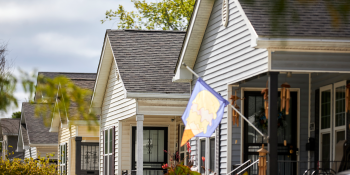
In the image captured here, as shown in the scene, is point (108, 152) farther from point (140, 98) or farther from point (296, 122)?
point (296, 122)

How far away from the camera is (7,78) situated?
1.73 meters

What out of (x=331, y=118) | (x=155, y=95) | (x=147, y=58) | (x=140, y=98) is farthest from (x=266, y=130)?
(x=147, y=58)

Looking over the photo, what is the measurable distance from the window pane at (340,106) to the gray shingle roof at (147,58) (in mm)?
4922

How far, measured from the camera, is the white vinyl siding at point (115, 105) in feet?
48.5

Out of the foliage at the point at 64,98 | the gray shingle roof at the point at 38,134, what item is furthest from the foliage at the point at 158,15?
the foliage at the point at 64,98

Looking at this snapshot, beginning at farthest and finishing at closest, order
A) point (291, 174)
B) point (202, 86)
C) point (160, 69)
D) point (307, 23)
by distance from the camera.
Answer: point (160, 69) < point (291, 174) < point (202, 86) < point (307, 23)

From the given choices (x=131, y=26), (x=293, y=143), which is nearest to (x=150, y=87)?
(x=293, y=143)

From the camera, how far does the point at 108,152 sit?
17219 millimetres

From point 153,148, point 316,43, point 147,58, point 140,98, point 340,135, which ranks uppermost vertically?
point 147,58

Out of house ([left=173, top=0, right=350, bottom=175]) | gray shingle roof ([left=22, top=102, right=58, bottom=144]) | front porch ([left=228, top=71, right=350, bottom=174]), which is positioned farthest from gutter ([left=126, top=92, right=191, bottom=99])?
gray shingle roof ([left=22, top=102, right=58, bottom=144])

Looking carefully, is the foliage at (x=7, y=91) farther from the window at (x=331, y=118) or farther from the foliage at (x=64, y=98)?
the window at (x=331, y=118)

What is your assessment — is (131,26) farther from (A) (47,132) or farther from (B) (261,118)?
(B) (261,118)

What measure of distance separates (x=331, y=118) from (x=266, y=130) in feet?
5.10

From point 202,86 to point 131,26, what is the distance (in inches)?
943
